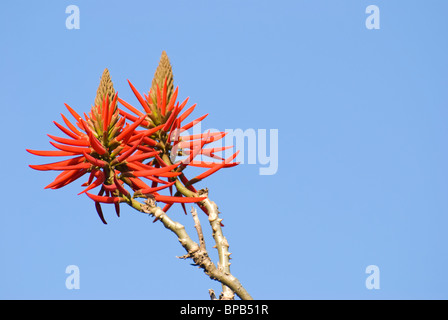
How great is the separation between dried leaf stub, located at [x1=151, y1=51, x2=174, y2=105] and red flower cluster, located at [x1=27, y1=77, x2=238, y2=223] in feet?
0.12

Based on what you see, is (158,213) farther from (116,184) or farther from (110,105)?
(110,105)

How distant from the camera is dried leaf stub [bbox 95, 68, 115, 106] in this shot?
507cm

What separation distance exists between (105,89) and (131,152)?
1.83 feet

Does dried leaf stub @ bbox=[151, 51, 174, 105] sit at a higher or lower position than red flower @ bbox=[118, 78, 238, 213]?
higher

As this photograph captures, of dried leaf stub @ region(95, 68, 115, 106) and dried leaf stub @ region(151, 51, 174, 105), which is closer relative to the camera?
dried leaf stub @ region(95, 68, 115, 106)

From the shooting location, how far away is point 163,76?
17.4 feet

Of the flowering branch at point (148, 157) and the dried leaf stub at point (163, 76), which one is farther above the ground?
the dried leaf stub at point (163, 76)

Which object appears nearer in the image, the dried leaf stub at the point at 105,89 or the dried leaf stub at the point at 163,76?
the dried leaf stub at the point at 105,89

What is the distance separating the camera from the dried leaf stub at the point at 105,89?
5070 millimetres

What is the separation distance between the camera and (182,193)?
16.5ft

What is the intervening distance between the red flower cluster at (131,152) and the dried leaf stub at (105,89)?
0.15 feet
